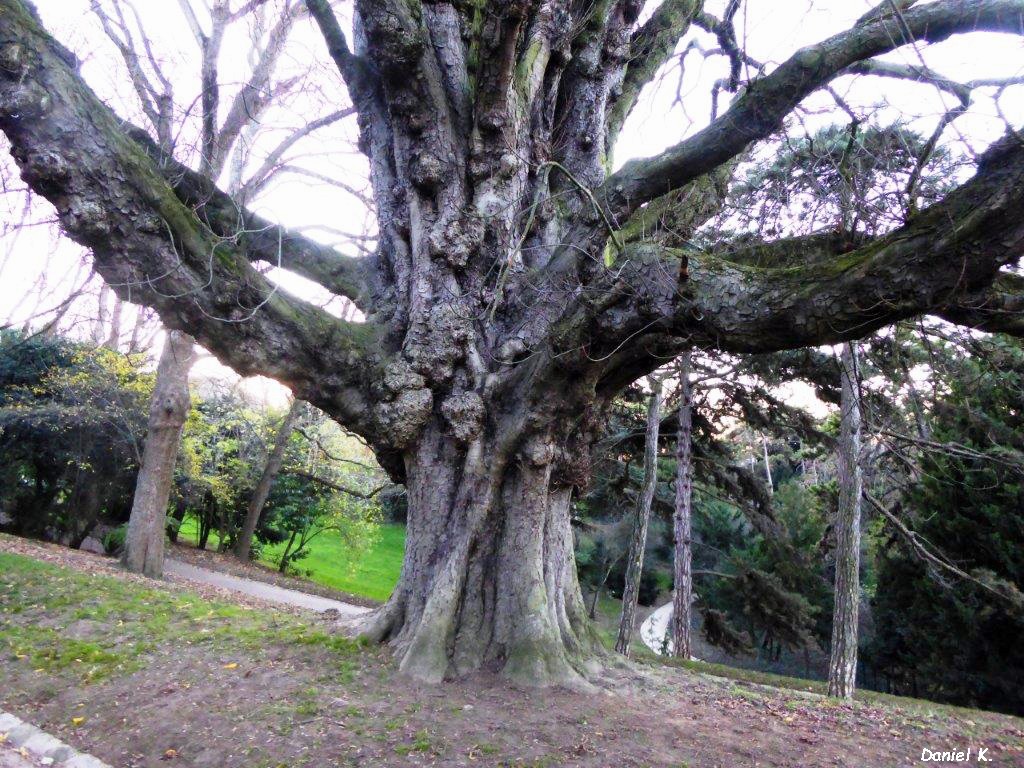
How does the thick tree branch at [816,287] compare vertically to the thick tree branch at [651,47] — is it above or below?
below

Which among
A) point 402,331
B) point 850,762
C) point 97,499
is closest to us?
point 850,762

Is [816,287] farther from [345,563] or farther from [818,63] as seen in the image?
[345,563]

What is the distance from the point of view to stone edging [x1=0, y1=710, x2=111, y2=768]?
3524 mm

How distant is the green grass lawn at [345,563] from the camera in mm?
20984

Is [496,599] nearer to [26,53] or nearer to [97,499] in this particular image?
[26,53]

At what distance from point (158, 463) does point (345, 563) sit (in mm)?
15761

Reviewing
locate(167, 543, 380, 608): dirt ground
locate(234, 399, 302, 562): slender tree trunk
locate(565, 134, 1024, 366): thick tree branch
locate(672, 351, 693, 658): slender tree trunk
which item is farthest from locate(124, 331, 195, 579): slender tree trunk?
locate(565, 134, 1024, 366): thick tree branch

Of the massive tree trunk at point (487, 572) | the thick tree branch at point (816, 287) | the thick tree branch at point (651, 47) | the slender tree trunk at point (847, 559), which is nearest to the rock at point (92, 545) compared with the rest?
the massive tree trunk at point (487, 572)

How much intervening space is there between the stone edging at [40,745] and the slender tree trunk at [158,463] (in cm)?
733

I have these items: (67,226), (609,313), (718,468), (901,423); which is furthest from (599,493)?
(67,226)

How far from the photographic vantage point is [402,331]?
567cm

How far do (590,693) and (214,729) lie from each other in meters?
2.35

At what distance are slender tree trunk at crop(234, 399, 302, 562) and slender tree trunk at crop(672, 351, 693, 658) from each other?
898 cm

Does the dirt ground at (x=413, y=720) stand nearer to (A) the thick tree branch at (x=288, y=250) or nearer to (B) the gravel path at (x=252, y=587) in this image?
(A) the thick tree branch at (x=288, y=250)
